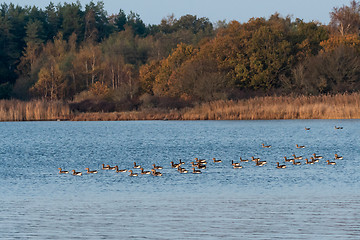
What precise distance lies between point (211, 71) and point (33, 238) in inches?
2377

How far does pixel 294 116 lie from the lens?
53469 millimetres

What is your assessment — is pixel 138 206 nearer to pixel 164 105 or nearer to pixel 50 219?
pixel 50 219

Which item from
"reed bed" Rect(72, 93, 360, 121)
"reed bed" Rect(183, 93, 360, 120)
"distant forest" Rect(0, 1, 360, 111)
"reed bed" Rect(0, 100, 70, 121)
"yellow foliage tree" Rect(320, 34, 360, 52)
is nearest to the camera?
"reed bed" Rect(183, 93, 360, 120)

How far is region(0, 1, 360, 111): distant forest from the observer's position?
6844 centimetres

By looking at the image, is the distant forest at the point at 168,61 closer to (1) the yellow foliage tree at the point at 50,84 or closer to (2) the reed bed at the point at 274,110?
(1) the yellow foliage tree at the point at 50,84

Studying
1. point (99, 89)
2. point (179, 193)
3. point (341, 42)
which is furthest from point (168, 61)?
point (179, 193)

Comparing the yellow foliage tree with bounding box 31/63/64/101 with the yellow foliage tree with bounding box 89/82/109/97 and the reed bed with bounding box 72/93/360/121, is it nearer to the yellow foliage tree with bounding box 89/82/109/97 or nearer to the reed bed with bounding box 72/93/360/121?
the yellow foliage tree with bounding box 89/82/109/97

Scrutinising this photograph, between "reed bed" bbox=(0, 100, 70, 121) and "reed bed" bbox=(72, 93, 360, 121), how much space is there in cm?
170

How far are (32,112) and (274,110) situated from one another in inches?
906

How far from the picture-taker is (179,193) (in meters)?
19.7

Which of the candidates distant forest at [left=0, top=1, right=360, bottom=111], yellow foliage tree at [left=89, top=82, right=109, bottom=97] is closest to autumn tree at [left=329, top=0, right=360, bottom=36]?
distant forest at [left=0, top=1, right=360, bottom=111]

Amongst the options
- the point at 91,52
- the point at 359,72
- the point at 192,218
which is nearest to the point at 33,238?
the point at 192,218

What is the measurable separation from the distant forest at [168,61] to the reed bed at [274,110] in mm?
5626

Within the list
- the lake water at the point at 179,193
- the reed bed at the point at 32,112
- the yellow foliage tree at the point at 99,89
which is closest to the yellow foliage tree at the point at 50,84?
the yellow foliage tree at the point at 99,89
